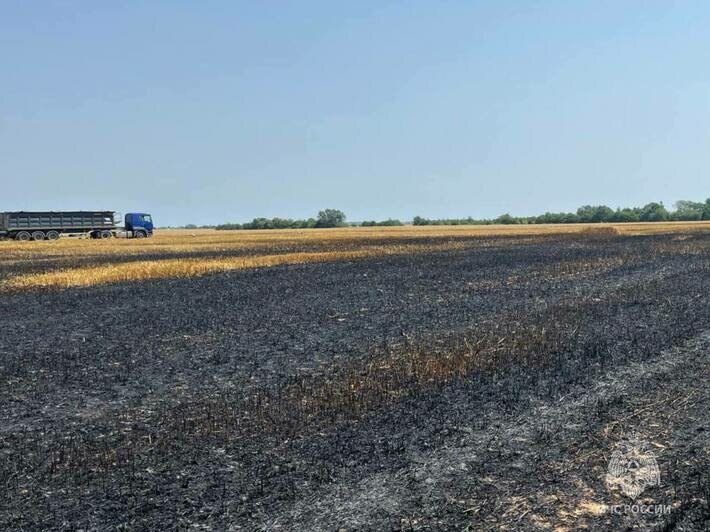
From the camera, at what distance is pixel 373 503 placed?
4270 millimetres

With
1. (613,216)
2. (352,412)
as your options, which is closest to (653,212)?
(613,216)

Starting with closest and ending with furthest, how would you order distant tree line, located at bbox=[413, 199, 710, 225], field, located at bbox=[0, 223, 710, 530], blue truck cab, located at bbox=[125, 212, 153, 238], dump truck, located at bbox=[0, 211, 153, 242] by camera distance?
field, located at bbox=[0, 223, 710, 530], dump truck, located at bbox=[0, 211, 153, 242], blue truck cab, located at bbox=[125, 212, 153, 238], distant tree line, located at bbox=[413, 199, 710, 225]

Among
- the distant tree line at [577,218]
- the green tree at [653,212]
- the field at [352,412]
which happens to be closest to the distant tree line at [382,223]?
the distant tree line at [577,218]

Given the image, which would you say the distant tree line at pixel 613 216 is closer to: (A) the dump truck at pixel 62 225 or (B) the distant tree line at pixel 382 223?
(B) the distant tree line at pixel 382 223

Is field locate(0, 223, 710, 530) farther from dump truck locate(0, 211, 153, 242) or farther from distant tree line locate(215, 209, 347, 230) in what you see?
distant tree line locate(215, 209, 347, 230)

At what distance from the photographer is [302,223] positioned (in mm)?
142125

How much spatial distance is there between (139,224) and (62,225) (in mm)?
7991

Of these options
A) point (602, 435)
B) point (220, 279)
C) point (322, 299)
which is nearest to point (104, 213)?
point (220, 279)

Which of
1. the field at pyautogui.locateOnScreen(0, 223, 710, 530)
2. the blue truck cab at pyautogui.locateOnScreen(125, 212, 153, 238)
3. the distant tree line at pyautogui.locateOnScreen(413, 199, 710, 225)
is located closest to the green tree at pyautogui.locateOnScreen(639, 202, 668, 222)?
the distant tree line at pyautogui.locateOnScreen(413, 199, 710, 225)

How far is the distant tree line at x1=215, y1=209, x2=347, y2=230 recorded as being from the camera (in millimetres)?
140500

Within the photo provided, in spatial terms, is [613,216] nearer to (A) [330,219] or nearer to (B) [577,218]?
(B) [577,218]

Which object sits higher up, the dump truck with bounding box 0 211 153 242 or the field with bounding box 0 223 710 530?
the dump truck with bounding box 0 211 153 242

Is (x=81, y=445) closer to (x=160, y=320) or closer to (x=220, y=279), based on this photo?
(x=160, y=320)

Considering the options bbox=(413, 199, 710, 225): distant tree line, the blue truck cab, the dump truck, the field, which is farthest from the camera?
bbox=(413, 199, 710, 225): distant tree line
